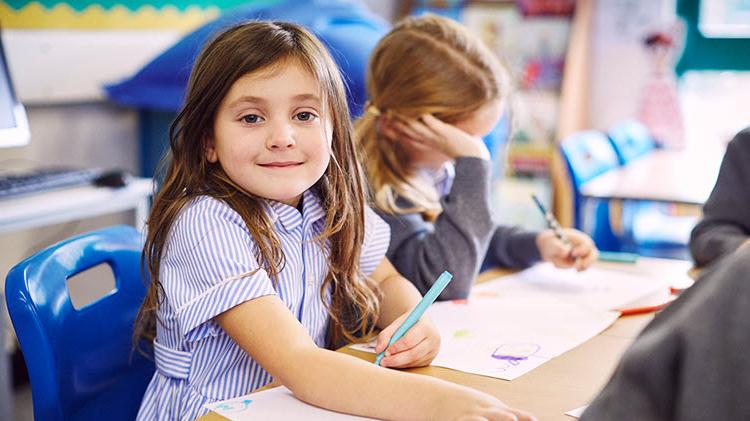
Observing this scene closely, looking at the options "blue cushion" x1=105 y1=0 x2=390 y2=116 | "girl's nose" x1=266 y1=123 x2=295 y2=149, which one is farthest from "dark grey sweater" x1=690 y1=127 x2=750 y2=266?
"blue cushion" x1=105 y1=0 x2=390 y2=116

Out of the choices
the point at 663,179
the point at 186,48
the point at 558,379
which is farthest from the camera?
the point at 663,179

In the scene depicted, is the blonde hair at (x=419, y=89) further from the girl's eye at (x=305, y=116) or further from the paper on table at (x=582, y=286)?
→ the girl's eye at (x=305, y=116)

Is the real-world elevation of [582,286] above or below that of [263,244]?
below

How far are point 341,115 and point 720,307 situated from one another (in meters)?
0.77

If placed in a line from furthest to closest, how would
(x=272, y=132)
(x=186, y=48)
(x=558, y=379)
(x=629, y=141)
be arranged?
(x=629, y=141) < (x=186, y=48) < (x=272, y=132) < (x=558, y=379)

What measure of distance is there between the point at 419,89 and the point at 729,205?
58 centimetres

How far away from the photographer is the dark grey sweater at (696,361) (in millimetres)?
413

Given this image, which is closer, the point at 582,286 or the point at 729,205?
the point at 582,286

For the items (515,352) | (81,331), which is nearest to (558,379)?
(515,352)

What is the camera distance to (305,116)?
1.07 metres

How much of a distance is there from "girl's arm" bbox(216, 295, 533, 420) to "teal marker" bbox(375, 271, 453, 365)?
0.30 feet

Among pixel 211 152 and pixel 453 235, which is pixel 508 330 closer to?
pixel 453 235

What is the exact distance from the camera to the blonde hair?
4.77 ft

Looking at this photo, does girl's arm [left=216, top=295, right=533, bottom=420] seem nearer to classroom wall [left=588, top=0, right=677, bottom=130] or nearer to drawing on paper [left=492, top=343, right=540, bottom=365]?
drawing on paper [left=492, top=343, right=540, bottom=365]
